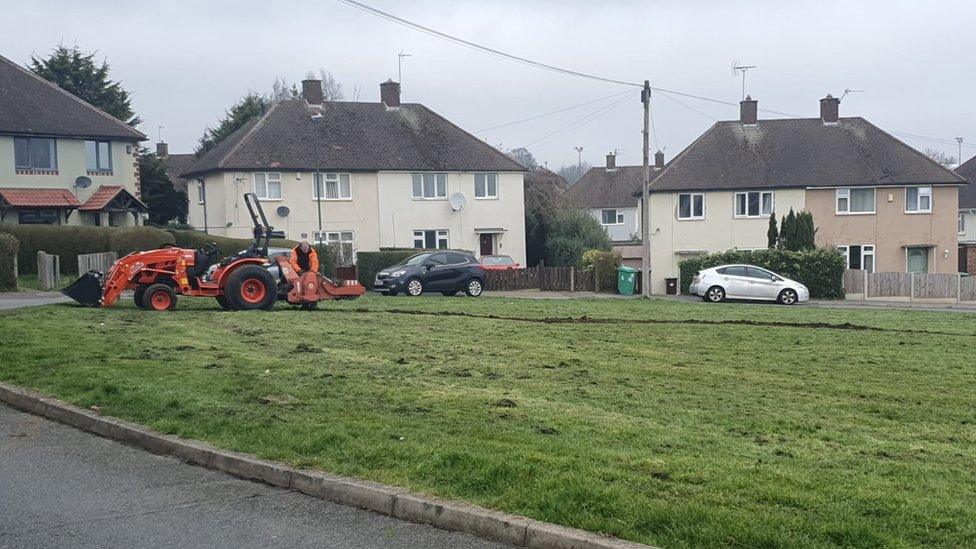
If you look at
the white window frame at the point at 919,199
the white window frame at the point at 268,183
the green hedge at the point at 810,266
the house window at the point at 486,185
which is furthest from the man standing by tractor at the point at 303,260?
the white window frame at the point at 919,199

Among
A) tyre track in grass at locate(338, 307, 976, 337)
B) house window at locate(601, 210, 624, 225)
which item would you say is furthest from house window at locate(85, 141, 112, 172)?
house window at locate(601, 210, 624, 225)

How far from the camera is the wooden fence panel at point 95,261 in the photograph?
29.9m

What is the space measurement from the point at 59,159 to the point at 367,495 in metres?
40.5

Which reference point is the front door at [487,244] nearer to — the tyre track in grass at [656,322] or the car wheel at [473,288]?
the car wheel at [473,288]

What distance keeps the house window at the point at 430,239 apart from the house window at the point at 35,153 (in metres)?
17.2

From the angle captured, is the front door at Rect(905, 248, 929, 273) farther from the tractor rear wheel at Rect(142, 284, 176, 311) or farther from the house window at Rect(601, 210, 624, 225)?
the tractor rear wheel at Rect(142, 284, 176, 311)

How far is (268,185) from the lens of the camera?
154ft

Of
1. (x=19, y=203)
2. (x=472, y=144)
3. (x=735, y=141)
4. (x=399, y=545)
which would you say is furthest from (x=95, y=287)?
(x=735, y=141)

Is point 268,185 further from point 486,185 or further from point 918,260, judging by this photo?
point 918,260

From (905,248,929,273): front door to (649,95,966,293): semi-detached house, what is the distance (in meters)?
0.05

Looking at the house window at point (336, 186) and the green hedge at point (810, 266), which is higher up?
the house window at point (336, 186)

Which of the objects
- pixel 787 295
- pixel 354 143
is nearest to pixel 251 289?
pixel 787 295

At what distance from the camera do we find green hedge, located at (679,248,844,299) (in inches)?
1574

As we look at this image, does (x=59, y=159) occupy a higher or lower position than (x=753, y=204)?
higher
